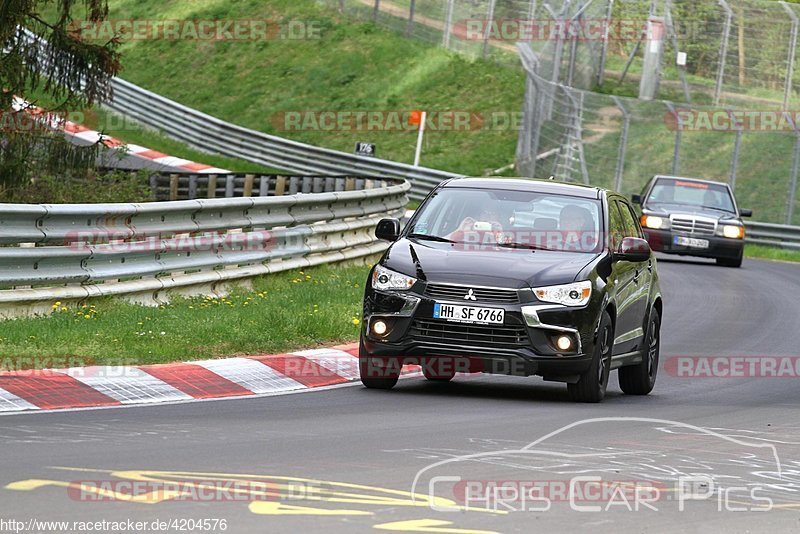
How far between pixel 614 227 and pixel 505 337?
1955 millimetres

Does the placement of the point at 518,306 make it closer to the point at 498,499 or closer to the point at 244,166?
the point at 498,499

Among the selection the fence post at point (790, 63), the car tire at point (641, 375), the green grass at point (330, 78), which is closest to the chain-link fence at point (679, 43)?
the fence post at point (790, 63)

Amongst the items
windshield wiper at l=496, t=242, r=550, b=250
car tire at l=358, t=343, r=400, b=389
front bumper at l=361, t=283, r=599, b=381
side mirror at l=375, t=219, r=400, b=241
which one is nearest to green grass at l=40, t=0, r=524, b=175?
side mirror at l=375, t=219, r=400, b=241

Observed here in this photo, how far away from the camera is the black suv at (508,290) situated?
37.3ft

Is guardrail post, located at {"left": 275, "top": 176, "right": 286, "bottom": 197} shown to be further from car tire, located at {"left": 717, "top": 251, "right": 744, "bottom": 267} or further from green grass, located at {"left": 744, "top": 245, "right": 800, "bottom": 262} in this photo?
green grass, located at {"left": 744, "top": 245, "right": 800, "bottom": 262}

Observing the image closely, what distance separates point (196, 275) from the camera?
15930 mm

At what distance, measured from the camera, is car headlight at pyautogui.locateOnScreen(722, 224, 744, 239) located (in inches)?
1147

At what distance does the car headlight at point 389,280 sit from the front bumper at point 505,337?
80mm

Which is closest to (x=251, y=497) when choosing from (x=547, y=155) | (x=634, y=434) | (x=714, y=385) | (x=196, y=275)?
(x=634, y=434)

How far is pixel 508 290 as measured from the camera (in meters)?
11.4

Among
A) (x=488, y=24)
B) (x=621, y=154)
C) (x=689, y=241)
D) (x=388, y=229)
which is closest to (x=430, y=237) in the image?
(x=388, y=229)

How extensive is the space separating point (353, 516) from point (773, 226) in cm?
3118

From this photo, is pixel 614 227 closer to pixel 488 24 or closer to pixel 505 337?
pixel 505 337

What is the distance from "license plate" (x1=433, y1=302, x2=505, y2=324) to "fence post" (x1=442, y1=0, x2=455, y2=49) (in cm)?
4000
